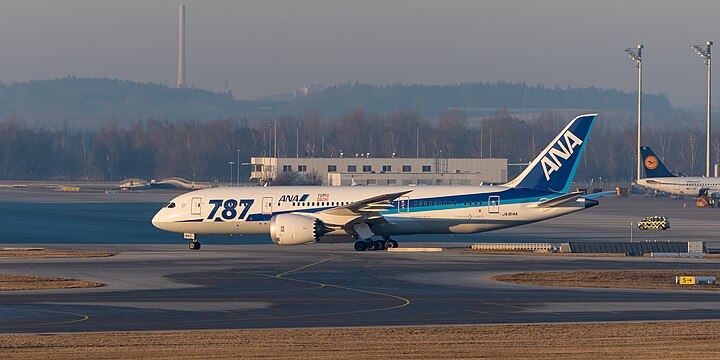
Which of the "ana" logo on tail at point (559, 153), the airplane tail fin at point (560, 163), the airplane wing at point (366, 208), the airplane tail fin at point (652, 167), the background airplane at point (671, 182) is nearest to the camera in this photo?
the airplane wing at point (366, 208)

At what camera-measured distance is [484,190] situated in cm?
6200

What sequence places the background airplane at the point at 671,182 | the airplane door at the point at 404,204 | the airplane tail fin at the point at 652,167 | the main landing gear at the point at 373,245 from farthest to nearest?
the airplane tail fin at the point at 652,167
the background airplane at the point at 671,182
the airplane door at the point at 404,204
the main landing gear at the point at 373,245

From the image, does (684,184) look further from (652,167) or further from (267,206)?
Result: (267,206)

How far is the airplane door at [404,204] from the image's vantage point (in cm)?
6177

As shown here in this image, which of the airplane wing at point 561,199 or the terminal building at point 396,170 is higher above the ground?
the terminal building at point 396,170

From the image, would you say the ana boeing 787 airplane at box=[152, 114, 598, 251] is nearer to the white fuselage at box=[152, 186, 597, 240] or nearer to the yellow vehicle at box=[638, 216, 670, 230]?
the white fuselage at box=[152, 186, 597, 240]

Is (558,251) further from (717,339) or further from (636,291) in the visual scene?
(717,339)

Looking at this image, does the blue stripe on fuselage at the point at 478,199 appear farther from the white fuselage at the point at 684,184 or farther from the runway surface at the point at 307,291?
the white fuselage at the point at 684,184

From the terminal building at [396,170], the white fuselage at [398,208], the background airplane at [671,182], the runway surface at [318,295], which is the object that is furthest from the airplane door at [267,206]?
the terminal building at [396,170]

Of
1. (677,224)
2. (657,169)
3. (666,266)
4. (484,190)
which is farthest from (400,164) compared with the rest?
(666,266)

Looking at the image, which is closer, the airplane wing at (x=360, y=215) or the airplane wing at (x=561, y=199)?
the airplane wing at (x=561, y=199)

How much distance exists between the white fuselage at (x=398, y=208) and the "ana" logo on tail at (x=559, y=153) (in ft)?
5.07

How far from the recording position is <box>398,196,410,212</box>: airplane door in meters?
61.8

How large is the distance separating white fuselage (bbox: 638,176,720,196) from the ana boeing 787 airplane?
67733 mm
